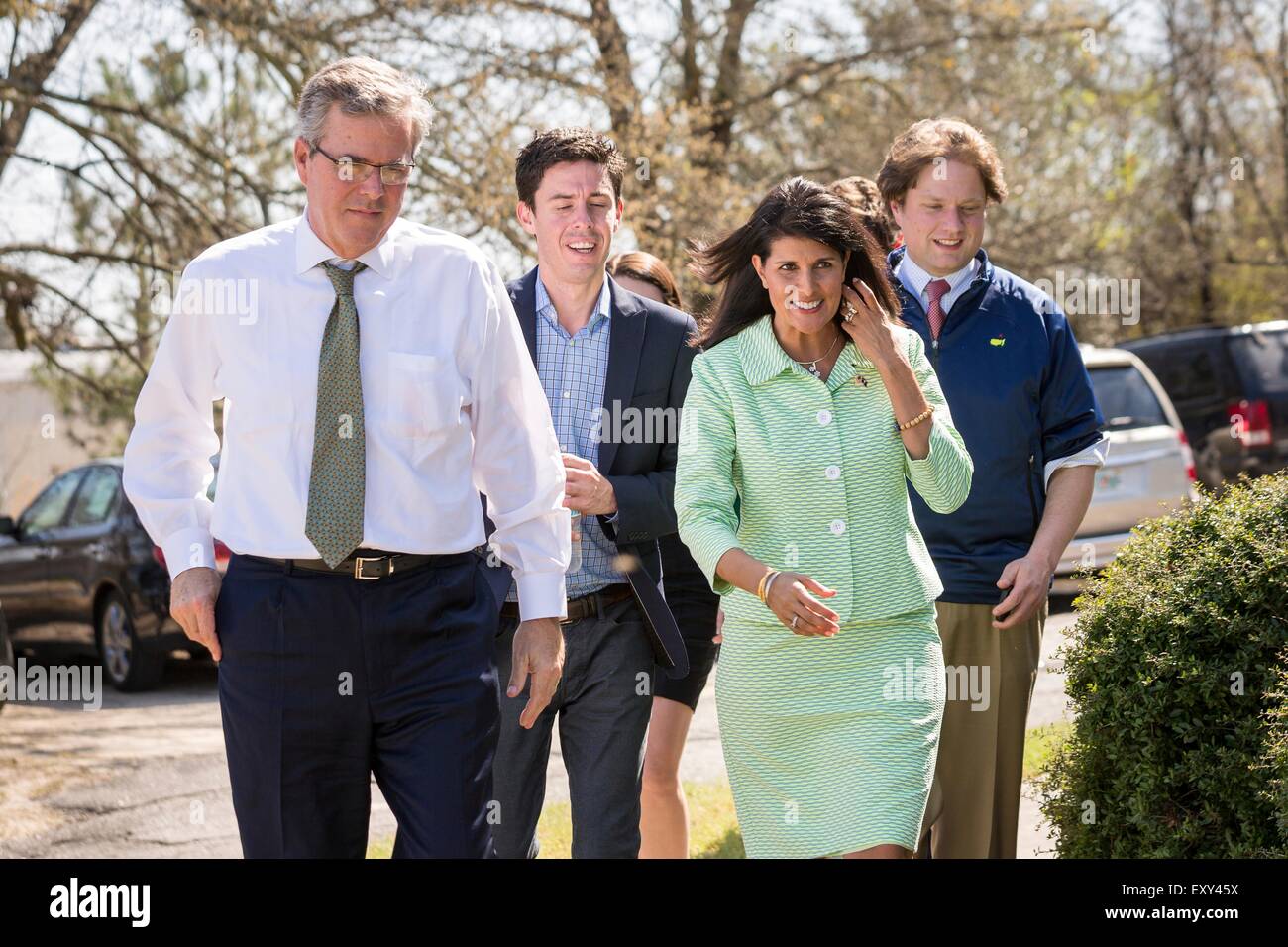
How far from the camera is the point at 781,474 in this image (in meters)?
3.88

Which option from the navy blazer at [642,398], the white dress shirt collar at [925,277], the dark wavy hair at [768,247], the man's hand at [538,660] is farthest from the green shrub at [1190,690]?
the man's hand at [538,660]

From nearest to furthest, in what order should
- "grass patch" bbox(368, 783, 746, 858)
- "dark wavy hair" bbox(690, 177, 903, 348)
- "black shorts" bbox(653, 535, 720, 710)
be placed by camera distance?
"dark wavy hair" bbox(690, 177, 903, 348)
"black shorts" bbox(653, 535, 720, 710)
"grass patch" bbox(368, 783, 746, 858)

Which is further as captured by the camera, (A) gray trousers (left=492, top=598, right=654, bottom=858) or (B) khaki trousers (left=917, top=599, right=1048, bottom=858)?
(B) khaki trousers (left=917, top=599, right=1048, bottom=858)

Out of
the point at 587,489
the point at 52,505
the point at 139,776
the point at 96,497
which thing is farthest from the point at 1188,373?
the point at 587,489

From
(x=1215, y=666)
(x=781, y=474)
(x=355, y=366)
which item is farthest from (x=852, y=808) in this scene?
(x=355, y=366)

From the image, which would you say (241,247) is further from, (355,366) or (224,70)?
(224,70)

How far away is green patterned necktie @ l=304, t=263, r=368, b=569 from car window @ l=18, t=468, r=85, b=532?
10505 millimetres

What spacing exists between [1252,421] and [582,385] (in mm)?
13199

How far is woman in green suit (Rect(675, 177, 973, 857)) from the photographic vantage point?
148 inches

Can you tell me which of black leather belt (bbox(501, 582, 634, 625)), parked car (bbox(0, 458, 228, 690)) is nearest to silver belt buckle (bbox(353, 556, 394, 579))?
black leather belt (bbox(501, 582, 634, 625))

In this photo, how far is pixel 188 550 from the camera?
359 cm

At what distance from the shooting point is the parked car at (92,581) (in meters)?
12.1

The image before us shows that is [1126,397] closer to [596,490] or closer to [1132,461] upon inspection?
[1132,461]

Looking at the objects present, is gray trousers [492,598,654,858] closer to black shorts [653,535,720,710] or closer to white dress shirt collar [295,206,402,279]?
black shorts [653,535,720,710]
